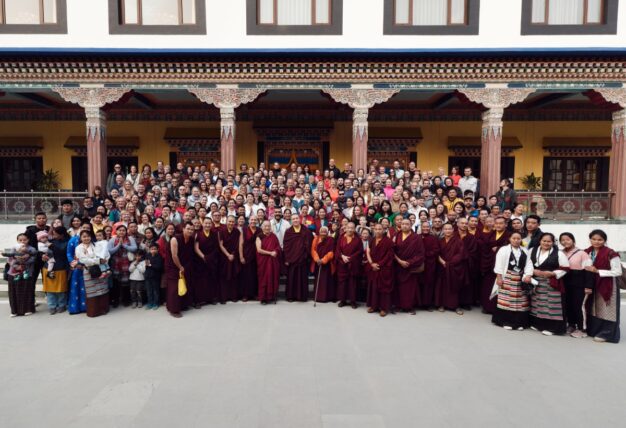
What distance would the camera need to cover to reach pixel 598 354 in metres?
4.70

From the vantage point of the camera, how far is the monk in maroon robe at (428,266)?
630 cm

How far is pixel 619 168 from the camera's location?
34.4 ft

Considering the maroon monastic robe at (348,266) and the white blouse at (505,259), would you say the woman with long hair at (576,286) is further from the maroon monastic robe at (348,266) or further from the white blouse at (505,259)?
the maroon monastic robe at (348,266)

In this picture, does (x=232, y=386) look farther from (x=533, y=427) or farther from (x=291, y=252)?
(x=291, y=252)

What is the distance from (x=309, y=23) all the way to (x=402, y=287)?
8.29m

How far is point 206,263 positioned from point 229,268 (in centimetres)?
39

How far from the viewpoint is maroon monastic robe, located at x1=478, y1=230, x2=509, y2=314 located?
6.17 metres

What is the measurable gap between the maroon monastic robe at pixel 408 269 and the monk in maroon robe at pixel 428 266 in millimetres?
156

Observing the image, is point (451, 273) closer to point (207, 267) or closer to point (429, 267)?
point (429, 267)

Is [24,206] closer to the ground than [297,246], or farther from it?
farther from it

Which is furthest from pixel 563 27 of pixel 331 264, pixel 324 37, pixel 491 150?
pixel 331 264

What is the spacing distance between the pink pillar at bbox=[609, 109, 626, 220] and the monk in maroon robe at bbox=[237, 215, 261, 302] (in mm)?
9593

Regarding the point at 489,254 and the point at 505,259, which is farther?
the point at 489,254

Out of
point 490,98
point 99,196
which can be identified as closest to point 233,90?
point 99,196
